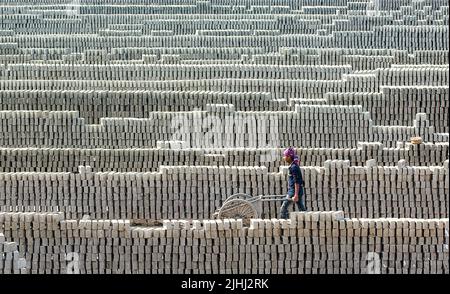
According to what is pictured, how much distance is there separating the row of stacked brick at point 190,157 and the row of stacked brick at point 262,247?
14.5 ft

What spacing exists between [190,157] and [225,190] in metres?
1.89

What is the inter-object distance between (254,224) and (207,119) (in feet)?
22.7

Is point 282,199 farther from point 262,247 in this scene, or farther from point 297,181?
point 262,247

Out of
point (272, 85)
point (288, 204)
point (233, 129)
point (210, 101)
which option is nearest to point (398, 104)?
point (272, 85)

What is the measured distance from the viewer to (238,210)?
52.1 feet

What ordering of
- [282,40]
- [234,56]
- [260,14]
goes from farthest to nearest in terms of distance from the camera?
1. [260,14]
2. [282,40]
3. [234,56]

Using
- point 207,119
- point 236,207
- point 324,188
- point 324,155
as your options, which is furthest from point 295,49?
point 236,207

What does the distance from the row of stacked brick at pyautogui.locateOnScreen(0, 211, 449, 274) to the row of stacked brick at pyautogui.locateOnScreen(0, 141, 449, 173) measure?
441 cm

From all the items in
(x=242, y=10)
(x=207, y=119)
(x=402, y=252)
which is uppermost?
(x=242, y=10)

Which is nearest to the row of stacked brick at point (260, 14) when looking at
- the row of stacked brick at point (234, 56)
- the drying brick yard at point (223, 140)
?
the drying brick yard at point (223, 140)

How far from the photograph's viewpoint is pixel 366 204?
17.4m

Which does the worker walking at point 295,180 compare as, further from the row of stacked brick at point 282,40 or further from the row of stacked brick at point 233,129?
the row of stacked brick at point 282,40

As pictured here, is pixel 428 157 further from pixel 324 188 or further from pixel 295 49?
pixel 295 49

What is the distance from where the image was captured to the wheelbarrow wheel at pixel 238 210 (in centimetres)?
1579
